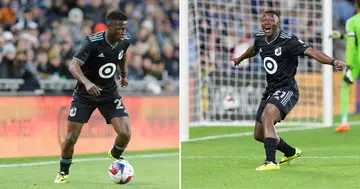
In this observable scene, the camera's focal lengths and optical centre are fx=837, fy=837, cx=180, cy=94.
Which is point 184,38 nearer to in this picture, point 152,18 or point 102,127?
point 102,127

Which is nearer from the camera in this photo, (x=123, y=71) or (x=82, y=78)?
(x=82, y=78)

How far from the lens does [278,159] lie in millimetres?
11016

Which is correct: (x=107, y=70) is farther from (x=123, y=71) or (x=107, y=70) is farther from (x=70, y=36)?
(x=70, y=36)

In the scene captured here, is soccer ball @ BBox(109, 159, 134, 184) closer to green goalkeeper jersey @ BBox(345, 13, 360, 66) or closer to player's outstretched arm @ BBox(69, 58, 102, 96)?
player's outstretched arm @ BBox(69, 58, 102, 96)

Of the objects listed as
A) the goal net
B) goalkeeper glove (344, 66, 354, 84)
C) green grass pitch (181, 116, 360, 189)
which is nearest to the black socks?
green grass pitch (181, 116, 360, 189)

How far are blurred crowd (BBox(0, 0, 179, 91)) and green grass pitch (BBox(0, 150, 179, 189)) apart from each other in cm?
332

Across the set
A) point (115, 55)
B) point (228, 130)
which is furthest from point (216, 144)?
point (115, 55)

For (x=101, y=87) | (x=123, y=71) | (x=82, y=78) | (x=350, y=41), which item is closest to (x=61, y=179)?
(x=101, y=87)

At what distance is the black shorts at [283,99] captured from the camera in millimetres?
9727

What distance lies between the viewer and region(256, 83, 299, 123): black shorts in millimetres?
9727

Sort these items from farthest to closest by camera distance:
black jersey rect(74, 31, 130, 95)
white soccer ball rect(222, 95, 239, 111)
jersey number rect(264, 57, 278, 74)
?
white soccer ball rect(222, 95, 239, 111) → jersey number rect(264, 57, 278, 74) → black jersey rect(74, 31, 130, 95)

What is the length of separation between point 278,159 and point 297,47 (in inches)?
75.0

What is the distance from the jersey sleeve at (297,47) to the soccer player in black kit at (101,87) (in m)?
1.93

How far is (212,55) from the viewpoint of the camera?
17.9 meters
